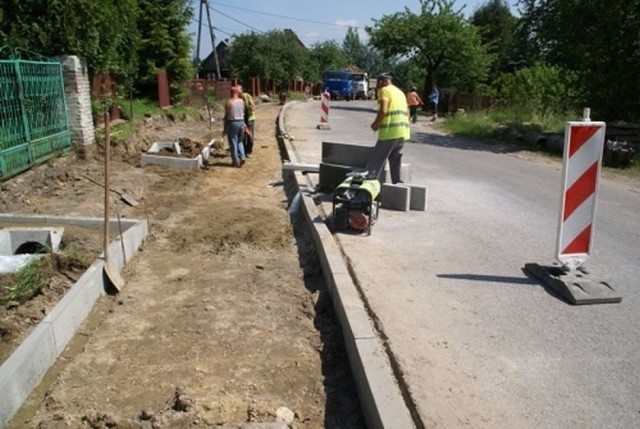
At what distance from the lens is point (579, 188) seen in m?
4.49

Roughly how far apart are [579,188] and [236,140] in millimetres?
8135

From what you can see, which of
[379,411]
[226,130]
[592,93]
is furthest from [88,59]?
[592,93]

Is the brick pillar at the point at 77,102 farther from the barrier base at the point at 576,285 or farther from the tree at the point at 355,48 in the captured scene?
the tree at the point at 355,48

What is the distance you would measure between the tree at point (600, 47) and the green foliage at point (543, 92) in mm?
1192

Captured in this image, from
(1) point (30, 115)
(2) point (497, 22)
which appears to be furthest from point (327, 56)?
(1) point (30, 115)

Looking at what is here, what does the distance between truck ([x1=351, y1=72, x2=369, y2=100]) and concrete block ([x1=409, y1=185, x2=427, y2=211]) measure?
43421 millimetres

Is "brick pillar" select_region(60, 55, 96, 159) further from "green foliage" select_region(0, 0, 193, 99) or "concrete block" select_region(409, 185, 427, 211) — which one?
"concrete block" select_region(409, 185, 427, 211)

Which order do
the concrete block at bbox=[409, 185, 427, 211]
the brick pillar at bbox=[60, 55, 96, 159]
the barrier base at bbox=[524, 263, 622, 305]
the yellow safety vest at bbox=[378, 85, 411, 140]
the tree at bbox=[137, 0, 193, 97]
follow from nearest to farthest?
the barrier base at bbox=[524, 263, 622, 305] → the yellow safety vest at bbox=[378, 85, 411, 140] → the concrete block at bbox=[409, 185, 427, 211] → the brick pillar at bbox=[60, 55, 96, 159] → the tree at bbox=[137, 0, 193, 97]

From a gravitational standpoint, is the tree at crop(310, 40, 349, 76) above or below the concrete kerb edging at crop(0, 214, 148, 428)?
above

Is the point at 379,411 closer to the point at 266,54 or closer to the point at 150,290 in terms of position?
the point at 150,290

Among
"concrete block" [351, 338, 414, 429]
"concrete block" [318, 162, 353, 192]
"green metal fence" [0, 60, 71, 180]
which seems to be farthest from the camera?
"green metal fence" [0, 60, 71, 180]

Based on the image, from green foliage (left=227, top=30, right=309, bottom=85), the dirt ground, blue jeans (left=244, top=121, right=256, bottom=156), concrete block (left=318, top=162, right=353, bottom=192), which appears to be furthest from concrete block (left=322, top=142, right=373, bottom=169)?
green foliage (left=227, top=30, right=309, bottom=85)

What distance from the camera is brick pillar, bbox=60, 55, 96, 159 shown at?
10008 mm

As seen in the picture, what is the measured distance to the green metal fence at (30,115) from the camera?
7.96 m
